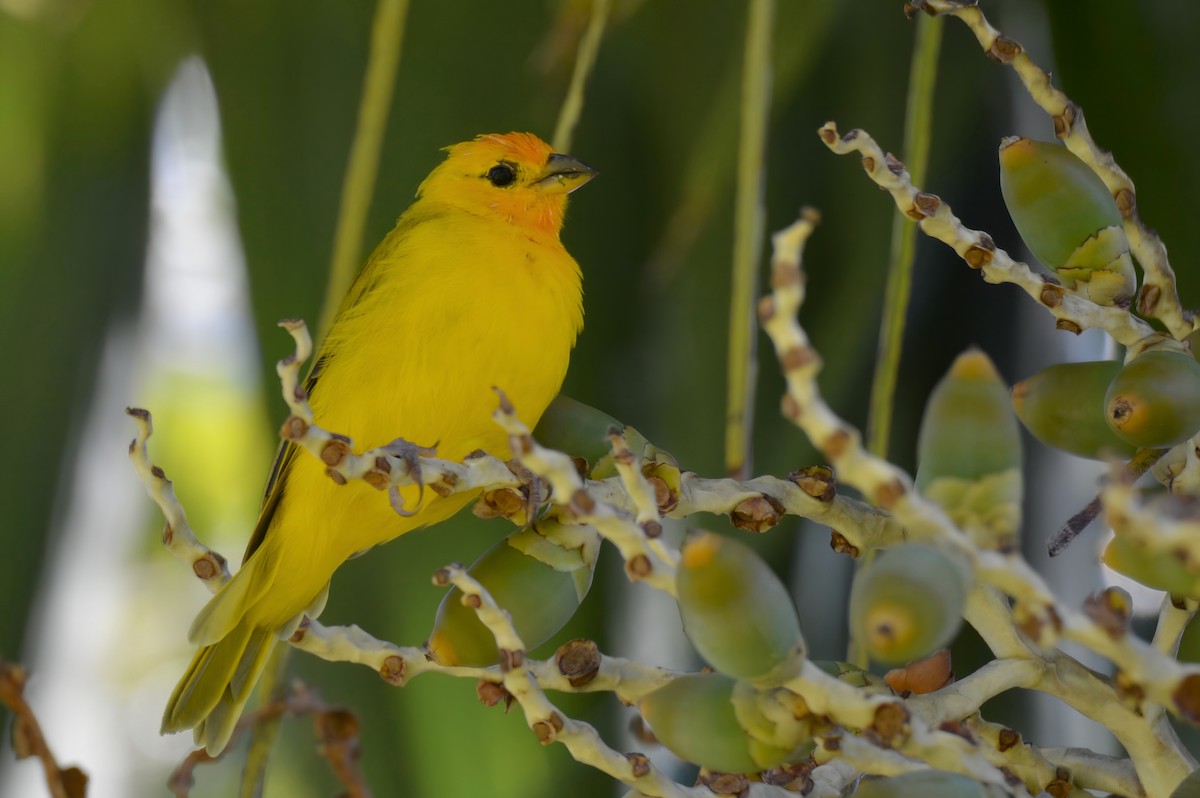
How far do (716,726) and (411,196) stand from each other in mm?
1100

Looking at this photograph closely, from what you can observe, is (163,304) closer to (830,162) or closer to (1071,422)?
(830,162)

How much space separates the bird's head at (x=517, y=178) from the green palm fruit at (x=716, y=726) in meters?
0.93

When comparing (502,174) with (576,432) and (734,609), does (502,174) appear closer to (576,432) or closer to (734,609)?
(576,432)

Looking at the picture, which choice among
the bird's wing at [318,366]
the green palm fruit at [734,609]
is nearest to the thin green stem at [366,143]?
the bird's wing at [318,366]

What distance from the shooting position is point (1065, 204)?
616 millimetres

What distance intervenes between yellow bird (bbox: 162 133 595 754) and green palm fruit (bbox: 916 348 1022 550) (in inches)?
25.3

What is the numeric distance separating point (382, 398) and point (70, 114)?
670 mm

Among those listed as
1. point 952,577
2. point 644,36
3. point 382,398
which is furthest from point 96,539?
point 952,577

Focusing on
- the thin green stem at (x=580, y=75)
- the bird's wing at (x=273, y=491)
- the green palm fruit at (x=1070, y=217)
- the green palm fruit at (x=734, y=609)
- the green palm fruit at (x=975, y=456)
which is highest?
the thin green stem at (x=580, y=75)

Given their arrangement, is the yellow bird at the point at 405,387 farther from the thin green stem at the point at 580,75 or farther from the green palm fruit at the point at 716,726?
the green palm fruit at the point at 716,726

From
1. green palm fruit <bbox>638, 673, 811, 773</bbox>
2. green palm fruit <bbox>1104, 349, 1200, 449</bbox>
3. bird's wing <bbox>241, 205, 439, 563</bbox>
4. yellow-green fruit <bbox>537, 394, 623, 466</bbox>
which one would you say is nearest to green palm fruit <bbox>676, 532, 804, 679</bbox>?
green palm fruit <bbox>638, 673, 811, 773</bbox>

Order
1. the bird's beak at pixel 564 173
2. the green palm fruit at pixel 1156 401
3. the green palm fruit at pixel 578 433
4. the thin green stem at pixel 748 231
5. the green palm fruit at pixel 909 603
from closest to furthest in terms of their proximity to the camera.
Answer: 1. the green palm fruit at pixel 909 603
2. the green palm fruit at pixel 1156 401
3. the green palm fruit at pixel 578 433
4. the thin green stem at pixel 748 231
5. the bird's beak at pixel 564 173

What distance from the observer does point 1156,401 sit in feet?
1.72

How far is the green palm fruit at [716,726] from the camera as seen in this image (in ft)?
1.50
